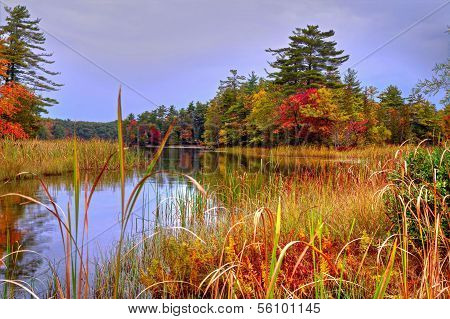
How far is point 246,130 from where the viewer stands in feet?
67.1

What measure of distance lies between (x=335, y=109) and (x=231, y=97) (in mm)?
5574

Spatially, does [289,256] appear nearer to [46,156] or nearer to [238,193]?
[238,193]

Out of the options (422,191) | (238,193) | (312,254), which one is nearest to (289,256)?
(312,254)

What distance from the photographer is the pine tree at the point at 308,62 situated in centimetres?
2192

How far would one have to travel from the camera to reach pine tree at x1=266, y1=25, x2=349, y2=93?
2192cm

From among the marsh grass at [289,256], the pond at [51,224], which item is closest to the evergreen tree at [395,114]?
the pond at [51,224]

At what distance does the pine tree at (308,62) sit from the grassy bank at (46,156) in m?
12.2

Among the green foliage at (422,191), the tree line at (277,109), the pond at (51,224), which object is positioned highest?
the tree line at (277,109)

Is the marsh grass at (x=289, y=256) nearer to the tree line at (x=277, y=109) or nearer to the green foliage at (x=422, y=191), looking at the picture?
the green foliage at (x=422, y=191)

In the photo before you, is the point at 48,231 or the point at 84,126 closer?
the point at 48,231

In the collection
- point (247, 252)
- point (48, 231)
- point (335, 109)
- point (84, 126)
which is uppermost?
point (335, 109)
